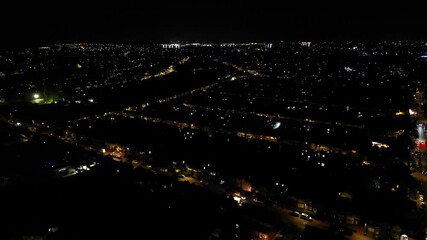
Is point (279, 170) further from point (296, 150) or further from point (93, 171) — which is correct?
point (93, 171)

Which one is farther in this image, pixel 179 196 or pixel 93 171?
pixel 93 171

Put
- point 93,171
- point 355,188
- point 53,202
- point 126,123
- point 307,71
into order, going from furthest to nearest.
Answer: point 307,71
point 126,123
point 93,171
point 355,188
point 53,202

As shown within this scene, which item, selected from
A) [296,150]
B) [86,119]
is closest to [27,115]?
[86,119]

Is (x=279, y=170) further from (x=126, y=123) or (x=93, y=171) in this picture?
(x=126, y=123)

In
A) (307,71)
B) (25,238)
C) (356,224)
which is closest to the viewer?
(25,238)

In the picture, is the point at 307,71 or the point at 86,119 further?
the point at 307,71

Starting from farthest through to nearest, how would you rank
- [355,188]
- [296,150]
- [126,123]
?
[126,123], [296,150], [355,188]

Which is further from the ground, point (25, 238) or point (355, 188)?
point (355, 188)

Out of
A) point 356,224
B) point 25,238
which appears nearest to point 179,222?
point 25,238

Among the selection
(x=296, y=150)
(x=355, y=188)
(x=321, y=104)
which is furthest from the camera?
(x=321, y=104)
